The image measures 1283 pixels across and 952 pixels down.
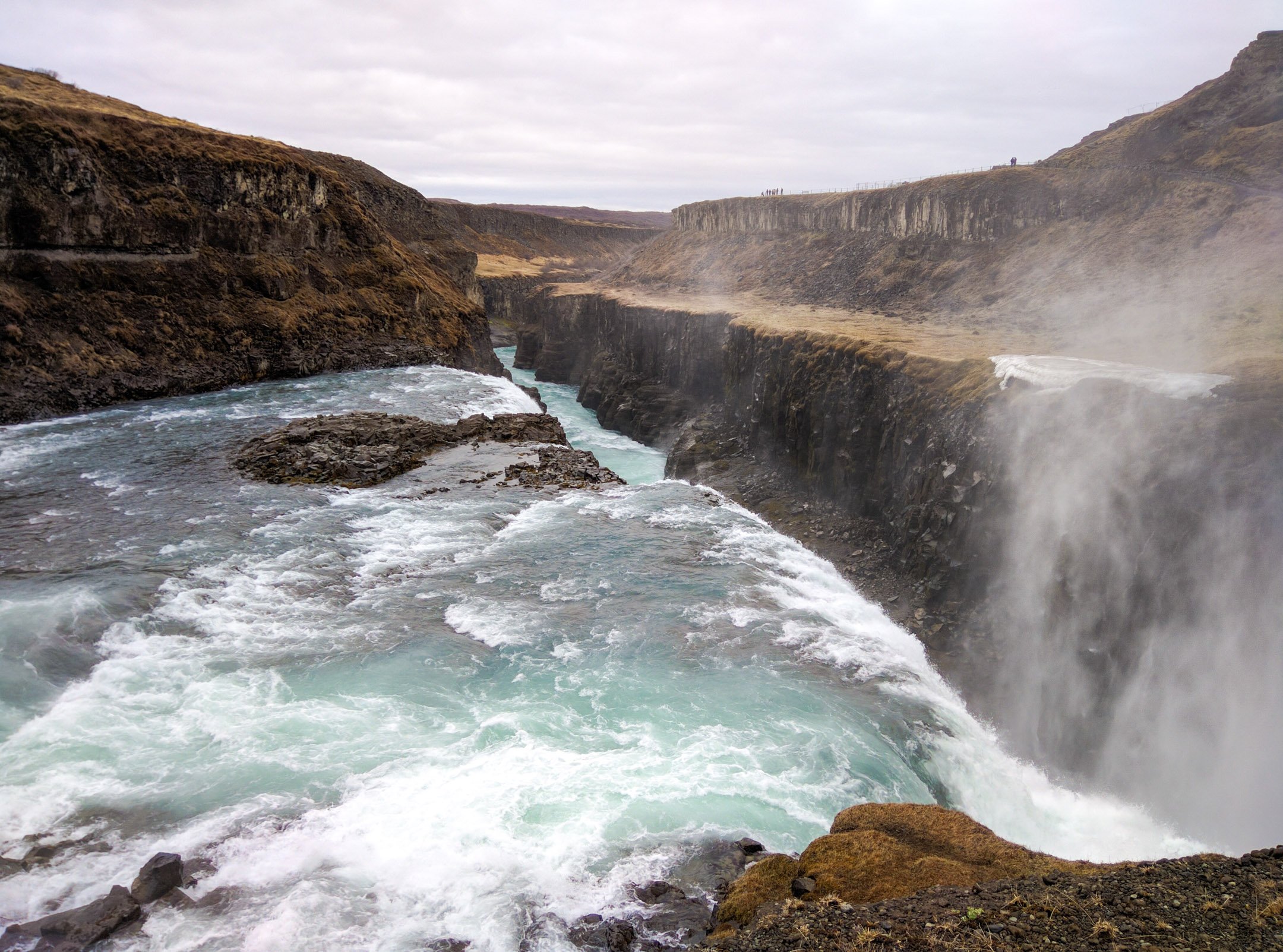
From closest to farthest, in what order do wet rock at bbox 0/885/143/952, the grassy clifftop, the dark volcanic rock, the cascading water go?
1. wet rock at bbox 0/885/143/952
2. the cascading water
3. the dark volcanic rock
4. the grassy clifftop

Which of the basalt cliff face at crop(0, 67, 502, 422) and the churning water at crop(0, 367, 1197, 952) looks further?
the basalt cliff face at crop(0, 67, 502, 422)

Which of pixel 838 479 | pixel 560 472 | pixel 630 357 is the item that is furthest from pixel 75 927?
pixel 630 357

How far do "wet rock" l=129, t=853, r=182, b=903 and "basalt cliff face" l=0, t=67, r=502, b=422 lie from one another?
98.2 ft

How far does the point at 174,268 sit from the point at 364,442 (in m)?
20.5

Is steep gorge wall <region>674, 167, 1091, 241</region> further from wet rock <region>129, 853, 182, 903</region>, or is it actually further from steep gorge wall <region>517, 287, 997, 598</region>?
wet rock <region>129, 853, 182, 903</region>

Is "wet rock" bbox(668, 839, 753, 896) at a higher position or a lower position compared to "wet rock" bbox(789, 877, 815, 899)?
lower

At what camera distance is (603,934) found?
948 centimetres

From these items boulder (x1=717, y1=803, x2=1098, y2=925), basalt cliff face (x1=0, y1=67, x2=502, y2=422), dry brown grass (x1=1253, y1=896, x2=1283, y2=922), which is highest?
basalt cliff face (x1=0, y1=67, x2=502, y2=422)

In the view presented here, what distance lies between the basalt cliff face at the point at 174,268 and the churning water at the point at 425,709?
11.4m

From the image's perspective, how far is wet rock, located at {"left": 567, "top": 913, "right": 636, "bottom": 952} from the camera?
366 inches

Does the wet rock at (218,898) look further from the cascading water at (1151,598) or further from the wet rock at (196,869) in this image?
the cascading water at (1151,598)

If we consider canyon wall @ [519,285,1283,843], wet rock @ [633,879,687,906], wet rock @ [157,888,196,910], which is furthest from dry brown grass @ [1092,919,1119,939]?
canyon wall @ [519,285,1283,843]

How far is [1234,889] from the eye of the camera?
7.88 metres

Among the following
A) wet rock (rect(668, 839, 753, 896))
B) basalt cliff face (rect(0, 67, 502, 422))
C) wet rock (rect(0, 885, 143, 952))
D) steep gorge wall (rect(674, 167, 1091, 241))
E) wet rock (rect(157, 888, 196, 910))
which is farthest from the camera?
steep gorge wall (rect(674, 167, 1091, 241))
